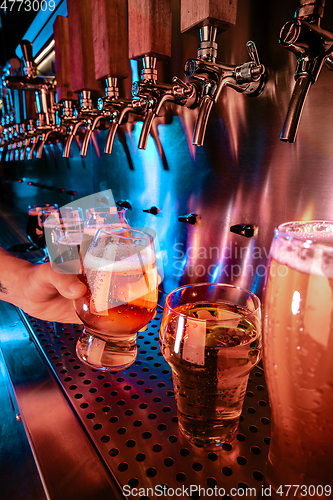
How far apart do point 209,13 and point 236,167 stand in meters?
0.38

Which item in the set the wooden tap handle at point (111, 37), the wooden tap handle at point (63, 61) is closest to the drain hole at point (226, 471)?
the wooden tap handle at point (111, 37)

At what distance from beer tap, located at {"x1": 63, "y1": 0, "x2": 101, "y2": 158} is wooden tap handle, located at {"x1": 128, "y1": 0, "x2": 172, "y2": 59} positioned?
0.41 metres

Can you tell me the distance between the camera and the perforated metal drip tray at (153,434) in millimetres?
492

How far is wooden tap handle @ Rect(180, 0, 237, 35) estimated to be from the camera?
0.74 metres

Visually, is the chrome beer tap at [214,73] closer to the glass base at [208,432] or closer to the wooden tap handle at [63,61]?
the glass base at [208,432]

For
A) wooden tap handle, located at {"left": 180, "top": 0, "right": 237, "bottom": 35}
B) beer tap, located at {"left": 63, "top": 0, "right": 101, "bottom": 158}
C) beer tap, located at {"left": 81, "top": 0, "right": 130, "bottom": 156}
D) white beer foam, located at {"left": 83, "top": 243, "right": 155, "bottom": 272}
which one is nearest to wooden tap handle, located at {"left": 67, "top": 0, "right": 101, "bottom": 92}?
beer tap, located at {"left": 63, "top": 0, "right": 101, "bottom": 158}

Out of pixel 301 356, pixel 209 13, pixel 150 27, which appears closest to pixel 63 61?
pixel 150 27

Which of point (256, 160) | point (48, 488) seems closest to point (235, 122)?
point (256, 160)

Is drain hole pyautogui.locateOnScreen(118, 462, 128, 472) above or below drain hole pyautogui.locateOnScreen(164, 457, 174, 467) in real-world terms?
below

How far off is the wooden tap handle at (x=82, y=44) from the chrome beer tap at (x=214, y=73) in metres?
0.73

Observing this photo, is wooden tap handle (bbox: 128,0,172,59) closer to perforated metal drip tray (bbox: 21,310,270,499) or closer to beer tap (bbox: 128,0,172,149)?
beer tap (bbox: 128,0,172,149)

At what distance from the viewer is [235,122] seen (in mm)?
938

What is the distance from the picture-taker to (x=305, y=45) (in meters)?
0.54

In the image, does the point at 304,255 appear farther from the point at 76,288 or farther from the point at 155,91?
the point at 155,91
